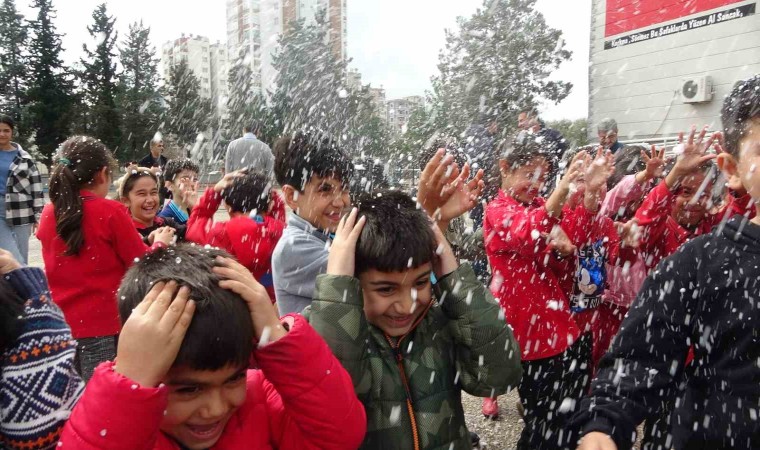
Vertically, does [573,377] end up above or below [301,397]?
below

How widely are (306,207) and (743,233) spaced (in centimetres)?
167

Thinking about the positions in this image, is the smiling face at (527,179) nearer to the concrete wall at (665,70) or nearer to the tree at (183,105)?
the concrete wall at (665,70)

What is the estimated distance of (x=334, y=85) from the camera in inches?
1334

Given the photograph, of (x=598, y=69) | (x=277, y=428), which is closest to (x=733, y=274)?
(x=277, y=428)

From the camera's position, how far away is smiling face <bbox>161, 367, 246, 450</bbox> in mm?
1292

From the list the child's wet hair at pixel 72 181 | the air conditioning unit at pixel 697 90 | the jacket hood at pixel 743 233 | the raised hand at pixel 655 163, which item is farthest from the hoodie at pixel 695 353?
the air conditioning unit at pixel 697 90

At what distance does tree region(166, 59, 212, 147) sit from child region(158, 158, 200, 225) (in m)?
36.3

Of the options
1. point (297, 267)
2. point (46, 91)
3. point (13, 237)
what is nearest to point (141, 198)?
point (13, 237)

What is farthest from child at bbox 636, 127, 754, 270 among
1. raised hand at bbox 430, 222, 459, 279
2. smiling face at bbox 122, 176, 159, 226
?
smiling face at bbox 122, 176, 159, 226

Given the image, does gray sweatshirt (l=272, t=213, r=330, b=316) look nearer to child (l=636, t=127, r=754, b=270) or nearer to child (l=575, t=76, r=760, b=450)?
child (l=575, t=76, r=760, b=450)

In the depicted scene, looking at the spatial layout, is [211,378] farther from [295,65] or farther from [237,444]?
[295,65]

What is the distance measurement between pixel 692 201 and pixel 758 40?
35.0ft

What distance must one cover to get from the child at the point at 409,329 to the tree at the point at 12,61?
33190mm

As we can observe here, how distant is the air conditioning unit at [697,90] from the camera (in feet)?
40.2
